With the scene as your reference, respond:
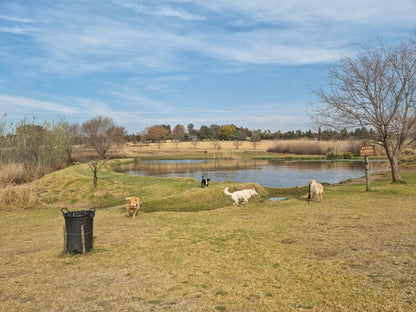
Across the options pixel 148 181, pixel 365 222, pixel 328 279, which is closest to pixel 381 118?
pixel 365 222

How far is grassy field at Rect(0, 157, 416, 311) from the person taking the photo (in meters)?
4.66

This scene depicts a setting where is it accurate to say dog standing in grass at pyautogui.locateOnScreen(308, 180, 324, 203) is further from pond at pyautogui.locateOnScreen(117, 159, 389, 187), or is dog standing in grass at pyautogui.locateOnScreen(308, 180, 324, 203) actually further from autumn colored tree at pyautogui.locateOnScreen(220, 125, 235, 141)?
autumn colored tree at pyautogui.locateOnScreen(220, 125, 235, 141)

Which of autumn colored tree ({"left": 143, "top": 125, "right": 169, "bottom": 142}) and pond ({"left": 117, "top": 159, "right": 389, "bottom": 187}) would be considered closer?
pond ({"left": 117, "top": 159, "right": 389, "bottom": 187})

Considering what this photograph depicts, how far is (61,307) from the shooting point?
4559mm

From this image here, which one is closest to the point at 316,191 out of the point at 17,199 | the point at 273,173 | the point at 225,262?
the point at 225,262

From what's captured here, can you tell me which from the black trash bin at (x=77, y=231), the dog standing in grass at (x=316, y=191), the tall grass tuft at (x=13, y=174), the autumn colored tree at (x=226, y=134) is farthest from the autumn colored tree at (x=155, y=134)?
the black trash bin at (x=77, y=231)

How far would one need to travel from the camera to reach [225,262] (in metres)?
6.45

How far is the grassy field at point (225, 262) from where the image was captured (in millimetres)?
4664

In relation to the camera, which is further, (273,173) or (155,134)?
(155,134)

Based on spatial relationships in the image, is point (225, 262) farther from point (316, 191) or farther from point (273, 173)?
point (273, 173)

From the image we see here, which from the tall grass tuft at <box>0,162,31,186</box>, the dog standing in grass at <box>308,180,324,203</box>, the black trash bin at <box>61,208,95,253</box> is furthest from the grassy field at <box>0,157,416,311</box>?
the tall grass tuft at <box>0,162,31,186</box>

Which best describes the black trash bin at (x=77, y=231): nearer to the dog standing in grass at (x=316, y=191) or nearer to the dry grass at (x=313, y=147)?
the dog standing in grass at (x=316, y=191)

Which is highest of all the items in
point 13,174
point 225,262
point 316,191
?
point 13,174

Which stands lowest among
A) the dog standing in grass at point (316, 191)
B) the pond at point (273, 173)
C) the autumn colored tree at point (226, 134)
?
the pond at point (273, 173)
